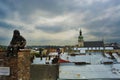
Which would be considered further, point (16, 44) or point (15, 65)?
point (16, 44)

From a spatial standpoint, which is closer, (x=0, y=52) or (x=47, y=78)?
(x=0, y=52)

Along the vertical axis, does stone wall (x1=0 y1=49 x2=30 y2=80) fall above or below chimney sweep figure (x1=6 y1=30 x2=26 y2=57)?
below

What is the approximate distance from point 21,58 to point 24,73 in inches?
26.5

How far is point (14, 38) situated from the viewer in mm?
10211

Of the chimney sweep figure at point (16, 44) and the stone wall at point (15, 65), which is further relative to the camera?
the chimney sweep figure at point (16, 44)

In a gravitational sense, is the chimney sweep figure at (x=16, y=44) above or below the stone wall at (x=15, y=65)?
above

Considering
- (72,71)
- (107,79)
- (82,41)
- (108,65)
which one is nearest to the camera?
(107,79)

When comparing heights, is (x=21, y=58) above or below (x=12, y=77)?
above

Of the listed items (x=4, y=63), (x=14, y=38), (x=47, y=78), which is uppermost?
(x=14, y=38)

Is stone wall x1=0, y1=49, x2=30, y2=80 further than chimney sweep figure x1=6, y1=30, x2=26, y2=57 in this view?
No

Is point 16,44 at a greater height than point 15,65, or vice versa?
point 16,44

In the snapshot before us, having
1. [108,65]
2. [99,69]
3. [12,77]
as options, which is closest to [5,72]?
[12,77]

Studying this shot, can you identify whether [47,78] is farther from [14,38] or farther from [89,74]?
[14,38]

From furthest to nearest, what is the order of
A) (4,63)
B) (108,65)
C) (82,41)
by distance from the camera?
1. (82,41)
2. (108,65)
3. (4,63)
